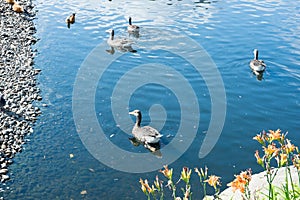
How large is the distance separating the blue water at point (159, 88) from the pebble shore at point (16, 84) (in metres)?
0.33

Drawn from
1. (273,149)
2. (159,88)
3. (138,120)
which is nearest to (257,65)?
(159,88)

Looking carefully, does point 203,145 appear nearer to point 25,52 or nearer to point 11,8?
point 25,52

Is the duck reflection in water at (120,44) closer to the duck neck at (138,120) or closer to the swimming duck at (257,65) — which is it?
the swimming duck at (257,65)

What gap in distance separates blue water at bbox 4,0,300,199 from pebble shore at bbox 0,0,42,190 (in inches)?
13.0

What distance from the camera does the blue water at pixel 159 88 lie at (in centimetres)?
1091

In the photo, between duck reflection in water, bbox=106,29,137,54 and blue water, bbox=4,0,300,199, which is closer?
blue water, bbox=4,0,300,199

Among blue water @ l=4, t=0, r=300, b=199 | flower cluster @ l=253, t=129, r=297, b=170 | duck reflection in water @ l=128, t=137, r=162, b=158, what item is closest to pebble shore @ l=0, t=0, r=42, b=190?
blue water @ l=4, t=0, r=300, b=199

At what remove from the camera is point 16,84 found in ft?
52.0

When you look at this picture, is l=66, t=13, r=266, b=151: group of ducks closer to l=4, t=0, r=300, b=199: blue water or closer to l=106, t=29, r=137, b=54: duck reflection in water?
l=106, t=29, r=137, b=54: duck reflection in water

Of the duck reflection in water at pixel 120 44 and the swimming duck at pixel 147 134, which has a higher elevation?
the duck reflection in water at pixel 120 44

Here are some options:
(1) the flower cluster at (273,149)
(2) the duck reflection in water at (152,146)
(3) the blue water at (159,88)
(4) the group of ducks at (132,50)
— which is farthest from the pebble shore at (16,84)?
(1) the flower cluster at (273,149)

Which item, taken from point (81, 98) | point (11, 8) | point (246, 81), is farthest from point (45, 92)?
point (11, 8)

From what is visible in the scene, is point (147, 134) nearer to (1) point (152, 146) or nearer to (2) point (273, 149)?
(1) point (152, 146)

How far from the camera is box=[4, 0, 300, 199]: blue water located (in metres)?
10.9
